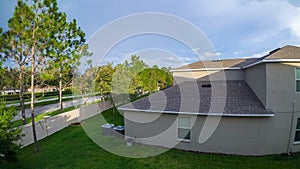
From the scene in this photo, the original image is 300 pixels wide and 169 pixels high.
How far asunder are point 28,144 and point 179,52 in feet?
46.9

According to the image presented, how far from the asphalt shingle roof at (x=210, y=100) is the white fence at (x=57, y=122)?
252 inches

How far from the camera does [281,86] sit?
26.2 feet

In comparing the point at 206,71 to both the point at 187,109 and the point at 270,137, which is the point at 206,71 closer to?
the point at 187,109

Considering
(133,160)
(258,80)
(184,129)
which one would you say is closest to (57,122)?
(133,160)

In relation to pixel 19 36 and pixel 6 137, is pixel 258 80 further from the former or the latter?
pixel 19 36

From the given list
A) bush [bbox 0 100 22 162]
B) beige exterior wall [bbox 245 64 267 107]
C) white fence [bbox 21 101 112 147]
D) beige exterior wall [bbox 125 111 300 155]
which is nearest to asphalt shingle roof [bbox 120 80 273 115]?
beige exterior wall [bbox 245 64 267 107]

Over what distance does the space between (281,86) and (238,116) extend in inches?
99.6

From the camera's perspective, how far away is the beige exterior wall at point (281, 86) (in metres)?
7.97

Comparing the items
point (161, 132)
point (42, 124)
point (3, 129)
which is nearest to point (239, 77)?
point (161, 132)

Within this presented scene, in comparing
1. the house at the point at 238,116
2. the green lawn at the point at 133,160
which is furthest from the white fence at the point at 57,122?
the house at the point at 238,116

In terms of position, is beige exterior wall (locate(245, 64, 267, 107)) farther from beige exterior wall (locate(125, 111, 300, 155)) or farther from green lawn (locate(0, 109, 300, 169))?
green lawn (locate(0, 109, 300, 169))

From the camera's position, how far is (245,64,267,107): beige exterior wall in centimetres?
833

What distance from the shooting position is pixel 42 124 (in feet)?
38.4

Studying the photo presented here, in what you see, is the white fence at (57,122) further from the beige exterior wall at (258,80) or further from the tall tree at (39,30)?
the beige exterior wall at (258,80)
